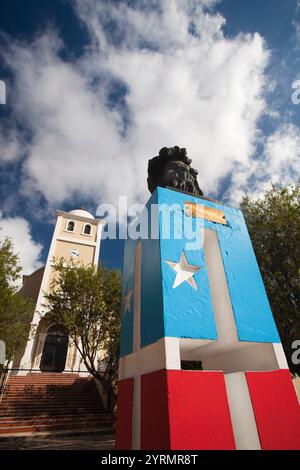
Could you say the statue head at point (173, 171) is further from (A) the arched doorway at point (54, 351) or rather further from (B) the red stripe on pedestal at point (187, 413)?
(A) the arched doorway at point (54, 351)

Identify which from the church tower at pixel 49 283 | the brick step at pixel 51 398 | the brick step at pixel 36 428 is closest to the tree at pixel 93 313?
the brick step at pixel 51 398

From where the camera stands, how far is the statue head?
17.0 ft

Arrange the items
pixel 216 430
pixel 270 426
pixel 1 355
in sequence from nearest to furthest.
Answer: pixel 216 430 < pixel 270 426 < pixel 1 355

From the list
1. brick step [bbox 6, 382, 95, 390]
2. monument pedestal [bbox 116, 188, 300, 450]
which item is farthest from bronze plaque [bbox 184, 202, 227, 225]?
brick step [bbox 6, 382, 95, 390]

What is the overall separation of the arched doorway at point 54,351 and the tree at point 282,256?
52.0ft

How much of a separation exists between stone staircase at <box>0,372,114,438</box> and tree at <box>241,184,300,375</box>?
9687 millimetres

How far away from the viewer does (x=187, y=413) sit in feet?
7.36

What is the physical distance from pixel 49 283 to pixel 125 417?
20194 mm

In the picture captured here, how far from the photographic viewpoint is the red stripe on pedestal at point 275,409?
7.79 ft

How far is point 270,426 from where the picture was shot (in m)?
2.42

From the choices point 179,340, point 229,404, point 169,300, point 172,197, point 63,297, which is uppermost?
point 63,297
